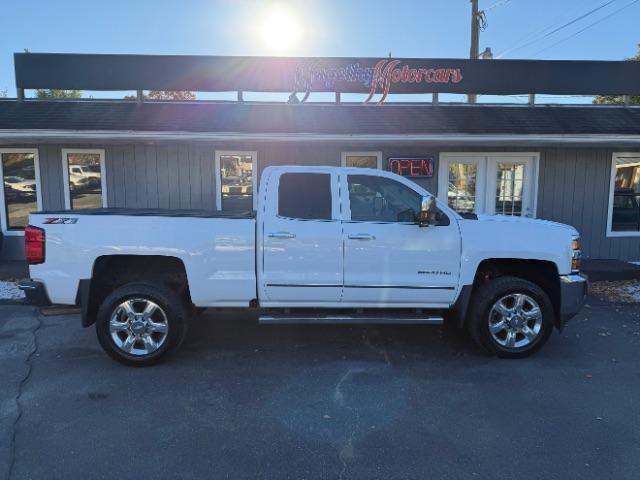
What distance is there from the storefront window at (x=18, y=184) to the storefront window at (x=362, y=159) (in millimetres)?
6386

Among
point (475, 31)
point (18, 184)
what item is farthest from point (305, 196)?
point (475, 31)

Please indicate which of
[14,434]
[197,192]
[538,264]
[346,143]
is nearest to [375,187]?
[538,264]

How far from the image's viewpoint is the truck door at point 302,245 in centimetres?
457

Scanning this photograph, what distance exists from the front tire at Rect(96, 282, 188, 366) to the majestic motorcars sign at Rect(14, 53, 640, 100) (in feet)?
22.8

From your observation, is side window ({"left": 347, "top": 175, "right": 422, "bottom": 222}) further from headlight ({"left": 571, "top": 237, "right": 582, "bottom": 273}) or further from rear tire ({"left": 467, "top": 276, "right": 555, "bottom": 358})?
headlight ({"left": 571, "top": 237, "right": 582, "bottom": 273})

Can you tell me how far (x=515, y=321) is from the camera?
4754 millimetres

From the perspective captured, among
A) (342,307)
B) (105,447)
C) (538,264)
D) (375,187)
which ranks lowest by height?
(105,447)

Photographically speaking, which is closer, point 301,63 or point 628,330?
point 628,330

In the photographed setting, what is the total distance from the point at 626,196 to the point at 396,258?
8.09 m

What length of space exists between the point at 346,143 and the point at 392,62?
270 cm

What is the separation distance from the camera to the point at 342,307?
4766 millimetres

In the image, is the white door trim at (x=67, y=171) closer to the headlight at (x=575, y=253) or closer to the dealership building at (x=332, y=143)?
the dealership building at (x=332, y=143)

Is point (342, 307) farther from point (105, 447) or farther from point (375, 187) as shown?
point (105, 447)

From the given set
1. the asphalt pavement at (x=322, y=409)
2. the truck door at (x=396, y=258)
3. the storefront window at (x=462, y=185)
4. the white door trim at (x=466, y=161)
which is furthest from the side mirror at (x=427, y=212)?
the storefront window at (x=462, y=185)
